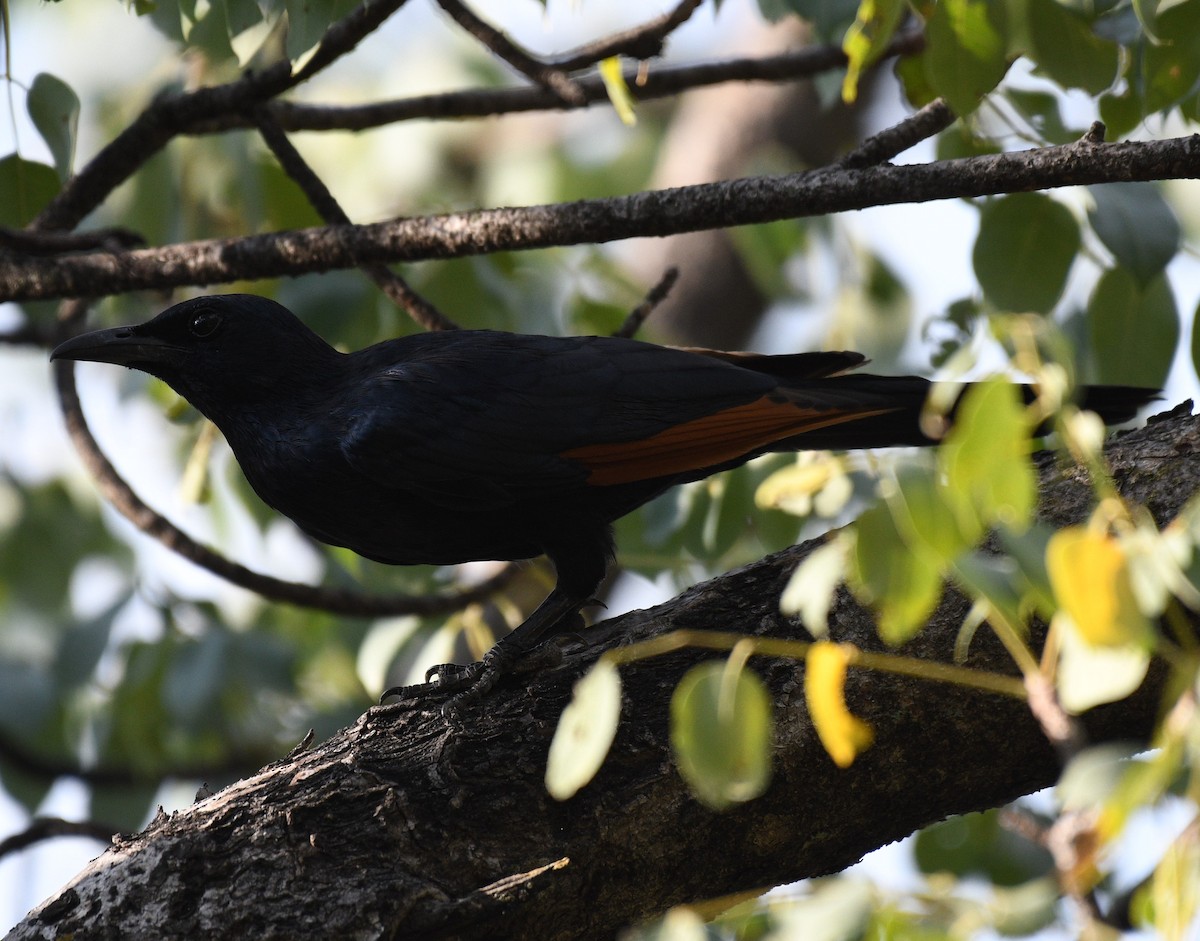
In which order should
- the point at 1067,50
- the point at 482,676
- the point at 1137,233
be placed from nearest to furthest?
the point at 1067,50 < the point at 1137,233 < the point at 482,676

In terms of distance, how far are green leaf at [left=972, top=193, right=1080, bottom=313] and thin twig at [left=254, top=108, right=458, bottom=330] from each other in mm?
1720

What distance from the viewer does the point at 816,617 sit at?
169cm

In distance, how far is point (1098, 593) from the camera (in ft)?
4.49

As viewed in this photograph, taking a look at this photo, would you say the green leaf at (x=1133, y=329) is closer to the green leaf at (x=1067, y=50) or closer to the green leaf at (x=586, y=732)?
the green leaf at (x=1067, y=50)

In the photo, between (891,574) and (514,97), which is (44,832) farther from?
(891,574)

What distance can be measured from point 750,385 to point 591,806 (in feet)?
4.90

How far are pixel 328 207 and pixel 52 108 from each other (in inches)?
35.2

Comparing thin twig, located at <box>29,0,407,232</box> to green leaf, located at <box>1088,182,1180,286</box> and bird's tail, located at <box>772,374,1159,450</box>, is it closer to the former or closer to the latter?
bird's tail, located at <box>772,374,1159,450</box>

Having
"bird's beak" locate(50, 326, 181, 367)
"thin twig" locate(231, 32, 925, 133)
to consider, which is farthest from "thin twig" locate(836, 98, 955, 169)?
"bird's beak" locate(50, 326, 181, 367)

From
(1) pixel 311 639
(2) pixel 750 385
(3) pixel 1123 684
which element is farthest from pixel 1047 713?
(1) pixel 311 639

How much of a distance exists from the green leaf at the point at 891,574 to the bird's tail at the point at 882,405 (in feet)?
6.21

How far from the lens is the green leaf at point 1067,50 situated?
8.73ft

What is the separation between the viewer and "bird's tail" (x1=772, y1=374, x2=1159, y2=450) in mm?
3510

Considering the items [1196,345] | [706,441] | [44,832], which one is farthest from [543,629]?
[1196,345]
